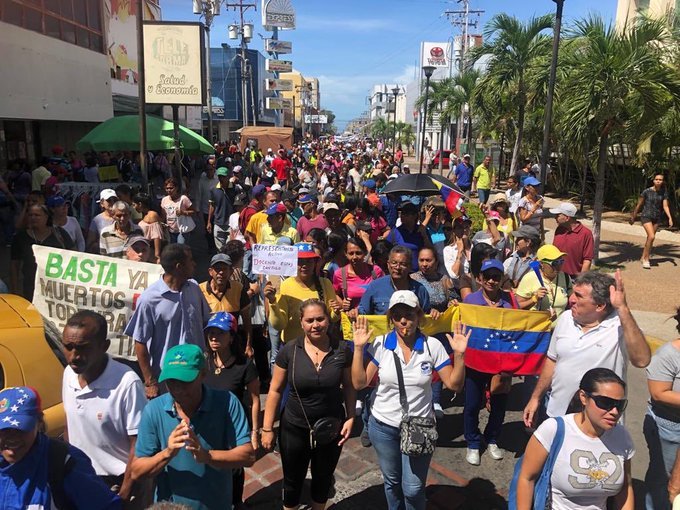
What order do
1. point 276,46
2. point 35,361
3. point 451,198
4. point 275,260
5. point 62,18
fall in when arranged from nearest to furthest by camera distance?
point 35,361 → point 275,260 → point 451,198 → point 62,18 → point 276,46

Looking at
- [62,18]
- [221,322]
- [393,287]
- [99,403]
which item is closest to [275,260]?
[393,287]

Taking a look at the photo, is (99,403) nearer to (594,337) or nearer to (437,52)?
(594,337)

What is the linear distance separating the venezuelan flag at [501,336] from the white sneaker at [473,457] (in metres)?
0.69

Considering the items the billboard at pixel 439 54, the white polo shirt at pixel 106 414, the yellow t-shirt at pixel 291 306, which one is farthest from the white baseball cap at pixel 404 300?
the billboard at pixel 439 54

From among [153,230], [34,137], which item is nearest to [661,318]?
[153,230]

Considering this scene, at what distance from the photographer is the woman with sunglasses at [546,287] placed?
17.1 feet

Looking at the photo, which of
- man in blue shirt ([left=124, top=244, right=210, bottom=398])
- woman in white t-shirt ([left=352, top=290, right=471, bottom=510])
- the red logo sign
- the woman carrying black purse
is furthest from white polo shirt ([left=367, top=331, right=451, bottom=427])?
the red logo sign

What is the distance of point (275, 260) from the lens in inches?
195

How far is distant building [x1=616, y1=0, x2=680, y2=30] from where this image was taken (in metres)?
21.8

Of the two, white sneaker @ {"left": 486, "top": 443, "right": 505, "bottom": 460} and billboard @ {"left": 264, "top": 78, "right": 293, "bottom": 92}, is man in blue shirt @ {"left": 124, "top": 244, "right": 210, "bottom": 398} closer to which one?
white sneaker @ {"left": 486, "top": 443, "right": 505, "bottom": 460}

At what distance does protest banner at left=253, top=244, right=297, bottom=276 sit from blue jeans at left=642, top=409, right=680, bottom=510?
2918mm

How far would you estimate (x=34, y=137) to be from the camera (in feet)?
57.4

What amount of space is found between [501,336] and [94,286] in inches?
147

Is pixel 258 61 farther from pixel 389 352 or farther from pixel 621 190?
pixel 389 352
